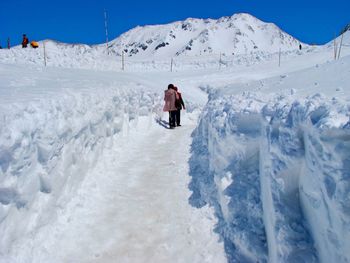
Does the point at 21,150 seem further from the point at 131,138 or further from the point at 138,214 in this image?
the point at 131,138

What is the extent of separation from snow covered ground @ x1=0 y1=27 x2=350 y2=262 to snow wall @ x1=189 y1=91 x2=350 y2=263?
0.01 meters

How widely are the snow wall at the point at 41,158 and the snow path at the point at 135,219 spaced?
1.01 feet

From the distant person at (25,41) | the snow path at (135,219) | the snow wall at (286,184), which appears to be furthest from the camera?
the distant person at (25,41)

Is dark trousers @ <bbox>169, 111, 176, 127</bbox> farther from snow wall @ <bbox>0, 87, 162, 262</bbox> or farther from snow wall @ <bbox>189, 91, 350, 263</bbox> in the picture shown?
snow wall @ <bbox>189, 91, 350, 263</bbox>

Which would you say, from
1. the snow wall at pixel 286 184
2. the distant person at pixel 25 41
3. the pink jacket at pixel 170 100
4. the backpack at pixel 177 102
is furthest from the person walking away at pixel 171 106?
the distant person at pixel 25 41

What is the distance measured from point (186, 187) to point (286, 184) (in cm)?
375

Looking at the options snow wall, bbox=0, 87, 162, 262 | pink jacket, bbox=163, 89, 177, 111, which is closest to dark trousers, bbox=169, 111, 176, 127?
pink jacket, bbox=163, 89, 177, 111

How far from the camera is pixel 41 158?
6.05m

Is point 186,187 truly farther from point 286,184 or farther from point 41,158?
point 286,184

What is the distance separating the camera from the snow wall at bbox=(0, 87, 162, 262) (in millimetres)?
5108

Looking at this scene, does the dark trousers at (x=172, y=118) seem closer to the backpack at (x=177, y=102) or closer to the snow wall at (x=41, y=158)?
the backpack at (x=177, y=102)

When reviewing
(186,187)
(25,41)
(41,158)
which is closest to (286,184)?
(41,158)

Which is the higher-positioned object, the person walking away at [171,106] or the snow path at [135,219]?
the person walking away at [171,106]

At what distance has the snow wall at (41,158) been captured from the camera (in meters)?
5.11
